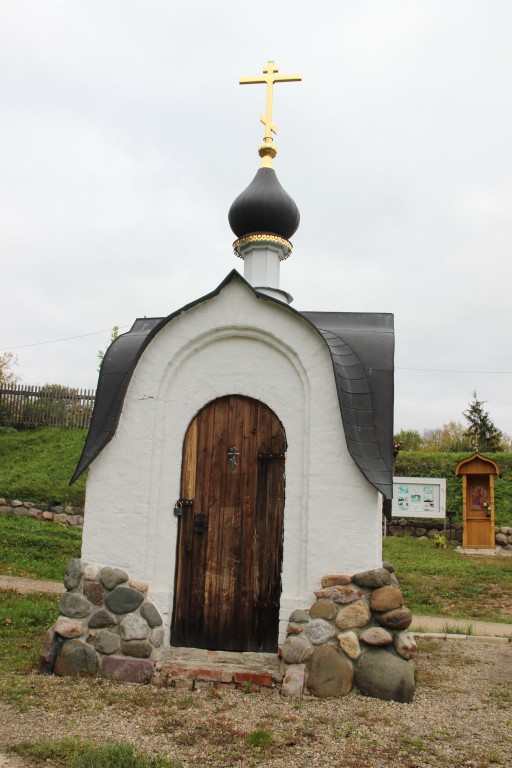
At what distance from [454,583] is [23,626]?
22.9ft

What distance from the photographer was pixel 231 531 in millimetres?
5590

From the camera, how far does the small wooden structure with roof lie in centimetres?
1606

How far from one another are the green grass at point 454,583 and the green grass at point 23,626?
5.01m

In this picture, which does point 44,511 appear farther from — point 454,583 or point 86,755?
point 86,755

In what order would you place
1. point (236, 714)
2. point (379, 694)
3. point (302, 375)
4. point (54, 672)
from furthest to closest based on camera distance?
point (302, 375) → point (54, 672) → point (379, 694) → point (236, 714)

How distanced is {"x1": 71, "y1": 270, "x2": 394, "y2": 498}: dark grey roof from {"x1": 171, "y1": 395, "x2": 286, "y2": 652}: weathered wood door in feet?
2.14

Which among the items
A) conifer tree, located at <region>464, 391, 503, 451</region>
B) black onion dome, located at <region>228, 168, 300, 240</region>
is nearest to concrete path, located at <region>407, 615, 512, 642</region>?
black onion dome, located at <region>228, 168, 300, 240</region>

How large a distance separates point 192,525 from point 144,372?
4.47 ft

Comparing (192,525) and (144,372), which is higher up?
(144,372)

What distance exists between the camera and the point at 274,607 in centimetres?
544

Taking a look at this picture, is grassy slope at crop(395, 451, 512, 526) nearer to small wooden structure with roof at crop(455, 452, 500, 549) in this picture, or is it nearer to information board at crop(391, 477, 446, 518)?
small wooden structure with roof at crop(455, 452, 500, 549)

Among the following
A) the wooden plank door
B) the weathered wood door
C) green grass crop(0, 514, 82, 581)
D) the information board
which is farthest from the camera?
the information board

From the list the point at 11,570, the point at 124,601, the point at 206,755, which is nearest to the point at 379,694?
the point at 206,755

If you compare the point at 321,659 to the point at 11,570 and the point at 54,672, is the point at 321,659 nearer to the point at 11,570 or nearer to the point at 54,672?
the point at 54,672
